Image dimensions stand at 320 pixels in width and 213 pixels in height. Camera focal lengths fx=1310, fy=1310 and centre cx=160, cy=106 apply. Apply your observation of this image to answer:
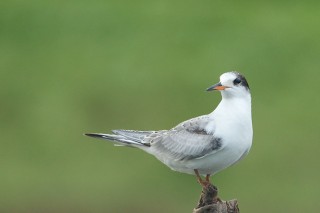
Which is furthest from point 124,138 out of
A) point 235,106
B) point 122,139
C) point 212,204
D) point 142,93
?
point 142,93

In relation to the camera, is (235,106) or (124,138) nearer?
(235,106)

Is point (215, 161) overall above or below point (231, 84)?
below

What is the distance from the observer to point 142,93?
64.7 ft

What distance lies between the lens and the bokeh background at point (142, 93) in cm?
1691

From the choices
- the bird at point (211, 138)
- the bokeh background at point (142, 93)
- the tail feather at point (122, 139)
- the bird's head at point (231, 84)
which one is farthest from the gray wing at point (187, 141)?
the bokeh background at point (142, 93)

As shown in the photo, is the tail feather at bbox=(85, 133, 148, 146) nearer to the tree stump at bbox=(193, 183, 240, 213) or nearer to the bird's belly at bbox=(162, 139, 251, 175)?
the bird's belly at bbox=(162, 139, 251, 175)

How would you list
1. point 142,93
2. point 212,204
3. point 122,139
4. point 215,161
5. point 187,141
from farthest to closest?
point 142,93, point 122,139, point 187,141, point 215,161, point 212,204

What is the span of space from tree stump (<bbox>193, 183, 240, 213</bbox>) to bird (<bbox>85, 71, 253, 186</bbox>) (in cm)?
10

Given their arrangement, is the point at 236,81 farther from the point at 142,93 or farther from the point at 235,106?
the point at 142,93

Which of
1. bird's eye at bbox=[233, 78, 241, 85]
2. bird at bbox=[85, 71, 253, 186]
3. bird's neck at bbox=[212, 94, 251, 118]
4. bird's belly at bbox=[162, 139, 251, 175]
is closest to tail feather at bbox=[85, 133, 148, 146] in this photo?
bird at bbox=[85, 71, 253, 186]

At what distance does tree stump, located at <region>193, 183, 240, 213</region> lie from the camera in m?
8.37

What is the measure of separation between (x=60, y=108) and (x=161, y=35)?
3.20 meters

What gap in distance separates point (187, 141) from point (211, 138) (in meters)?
0.30

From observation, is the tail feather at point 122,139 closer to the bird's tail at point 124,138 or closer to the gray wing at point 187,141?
the bird's tail at point 124,138
